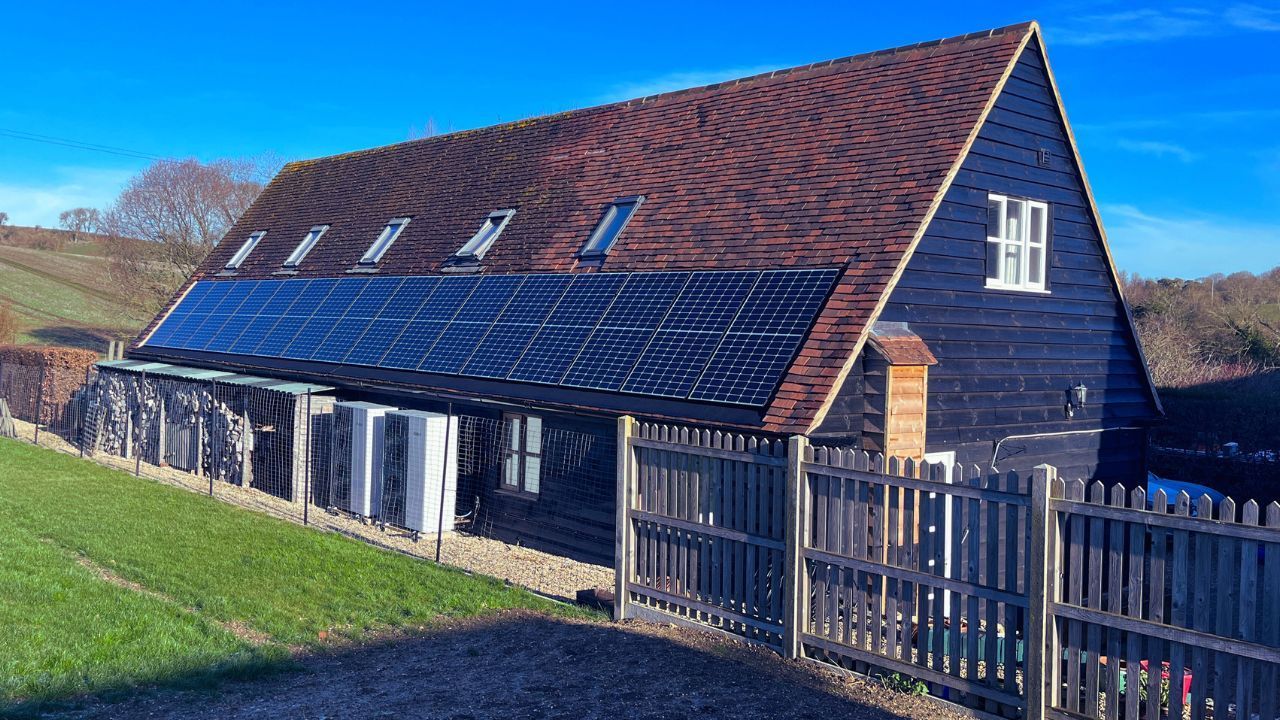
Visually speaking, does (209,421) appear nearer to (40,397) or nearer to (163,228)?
(40,397)

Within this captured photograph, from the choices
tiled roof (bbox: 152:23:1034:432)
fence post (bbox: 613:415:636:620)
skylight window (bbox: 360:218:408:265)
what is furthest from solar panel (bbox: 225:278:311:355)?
fence post (bbox: 613:415:636:620)

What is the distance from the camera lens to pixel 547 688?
7574mm

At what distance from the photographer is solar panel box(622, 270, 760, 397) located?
12844 mm

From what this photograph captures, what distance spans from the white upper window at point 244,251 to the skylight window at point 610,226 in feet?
44.1

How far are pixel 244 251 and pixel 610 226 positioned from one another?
1413cm

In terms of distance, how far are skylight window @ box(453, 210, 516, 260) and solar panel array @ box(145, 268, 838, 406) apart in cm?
65

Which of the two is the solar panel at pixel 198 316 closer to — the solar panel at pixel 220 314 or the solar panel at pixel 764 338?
the solar panel at pixel 220 314

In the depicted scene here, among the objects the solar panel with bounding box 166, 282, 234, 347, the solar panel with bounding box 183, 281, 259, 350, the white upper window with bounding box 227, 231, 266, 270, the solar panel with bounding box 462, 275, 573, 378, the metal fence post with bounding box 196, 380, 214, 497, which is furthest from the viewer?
the white upper window with bounding box 227, 231, 266, 270

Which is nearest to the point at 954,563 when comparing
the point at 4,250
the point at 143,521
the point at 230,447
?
the point at 143,521

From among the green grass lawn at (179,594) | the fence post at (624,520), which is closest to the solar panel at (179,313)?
the green grass lawn at (179,594)

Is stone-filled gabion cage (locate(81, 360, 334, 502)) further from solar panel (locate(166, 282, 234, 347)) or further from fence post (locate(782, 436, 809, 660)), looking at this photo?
fence post (locate(782, 436, 809, 660))

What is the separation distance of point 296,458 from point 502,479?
4.33 meters

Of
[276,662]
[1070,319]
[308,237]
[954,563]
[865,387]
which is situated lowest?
[276,662]

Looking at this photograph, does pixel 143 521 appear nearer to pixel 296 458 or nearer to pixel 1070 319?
pixel 296 458
